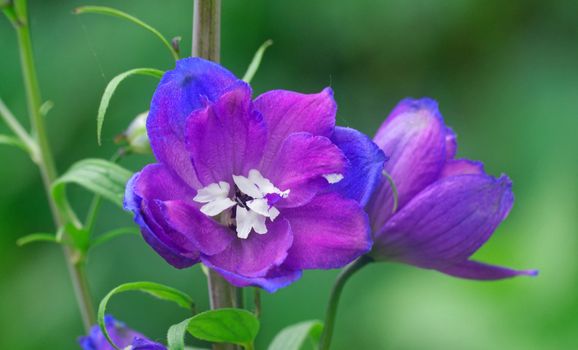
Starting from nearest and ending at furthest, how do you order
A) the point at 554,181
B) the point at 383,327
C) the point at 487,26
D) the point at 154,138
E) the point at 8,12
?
the point at 154,138 < the point at 8,12 < the point at 383,327 < the point at 554,181 < the point at 487,26

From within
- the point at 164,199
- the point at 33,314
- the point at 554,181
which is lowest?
the point at 33,314

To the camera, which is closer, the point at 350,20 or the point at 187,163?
the point at 187,163

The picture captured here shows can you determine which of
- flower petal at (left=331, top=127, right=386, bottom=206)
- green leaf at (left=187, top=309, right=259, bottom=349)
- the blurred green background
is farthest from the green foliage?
the blurred green background

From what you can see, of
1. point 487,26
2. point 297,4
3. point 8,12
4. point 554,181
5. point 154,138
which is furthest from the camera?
point 487,26

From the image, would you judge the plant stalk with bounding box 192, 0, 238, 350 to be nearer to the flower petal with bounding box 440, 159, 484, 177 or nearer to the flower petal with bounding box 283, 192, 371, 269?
the flower petal with bounding box 283, 192, 371, 269

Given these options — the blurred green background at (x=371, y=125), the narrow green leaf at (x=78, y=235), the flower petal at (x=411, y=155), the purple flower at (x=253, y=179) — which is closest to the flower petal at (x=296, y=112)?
the purple flower at (x=253, y=179)

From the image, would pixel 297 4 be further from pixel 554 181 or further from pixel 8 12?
pixel 8 12

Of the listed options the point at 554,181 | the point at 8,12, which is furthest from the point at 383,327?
the point at 8,12

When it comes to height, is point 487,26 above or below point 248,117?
below
